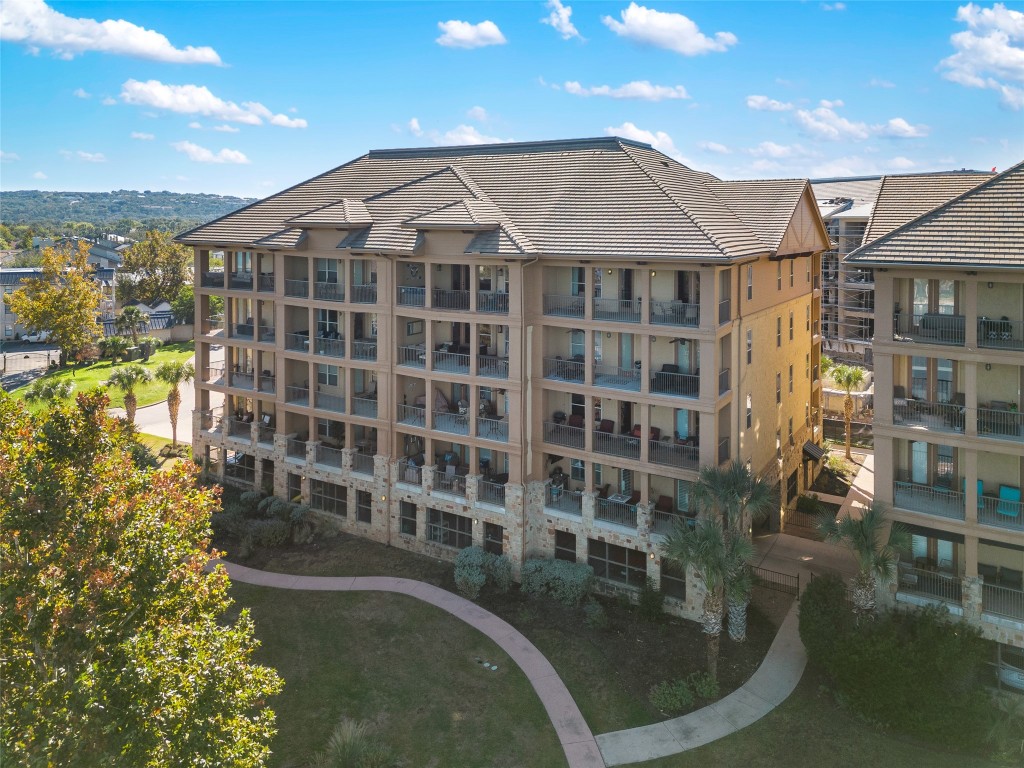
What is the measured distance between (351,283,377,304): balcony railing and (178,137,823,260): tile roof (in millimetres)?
2065

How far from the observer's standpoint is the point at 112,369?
65.5m

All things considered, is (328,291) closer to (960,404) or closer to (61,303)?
(960,404)

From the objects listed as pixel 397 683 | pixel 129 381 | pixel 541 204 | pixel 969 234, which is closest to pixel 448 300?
pixel 541 204

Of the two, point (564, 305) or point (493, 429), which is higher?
point (564, 305)

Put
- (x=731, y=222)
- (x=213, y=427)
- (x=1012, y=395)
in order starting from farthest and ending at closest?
(x=213, y=427) → (x=731, y=222) → (x=1012, y=395)

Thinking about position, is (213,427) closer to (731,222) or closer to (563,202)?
(563,202)

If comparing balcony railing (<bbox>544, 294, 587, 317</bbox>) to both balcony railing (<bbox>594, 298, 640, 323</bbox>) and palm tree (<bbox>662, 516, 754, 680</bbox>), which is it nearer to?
balcony railing (<bbox>594, 298, 640, 323</bbox>)

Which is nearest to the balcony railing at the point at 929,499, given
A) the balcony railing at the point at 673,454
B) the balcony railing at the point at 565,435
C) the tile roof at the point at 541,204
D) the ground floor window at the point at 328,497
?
the balcony railing at the point at 673,454

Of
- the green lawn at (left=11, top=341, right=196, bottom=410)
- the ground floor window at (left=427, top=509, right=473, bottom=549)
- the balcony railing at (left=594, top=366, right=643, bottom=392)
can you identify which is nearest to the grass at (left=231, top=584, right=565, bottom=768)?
the ground floor window at (left=427, top=509, right=473, bottom=549)

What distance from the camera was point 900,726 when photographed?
19.6 m

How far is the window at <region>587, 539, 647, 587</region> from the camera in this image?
1053 inches

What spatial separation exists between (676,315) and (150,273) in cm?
8490

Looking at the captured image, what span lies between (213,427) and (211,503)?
73.1ft

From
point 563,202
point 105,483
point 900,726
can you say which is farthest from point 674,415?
point 105,483
